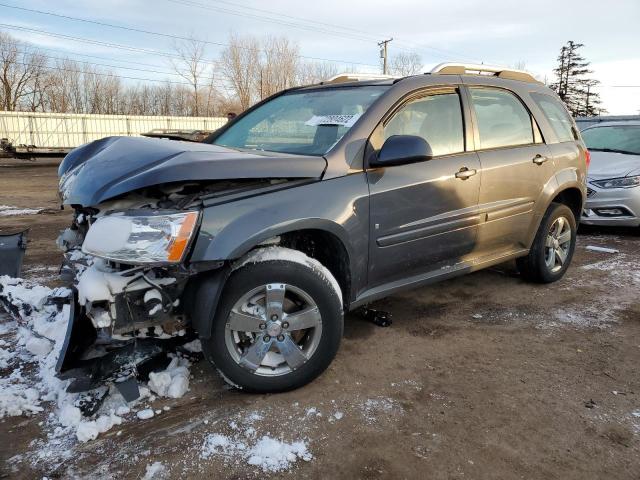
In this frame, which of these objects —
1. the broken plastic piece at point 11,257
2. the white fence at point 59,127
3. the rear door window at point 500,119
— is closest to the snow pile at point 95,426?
the broken plastic piece at point 11,257

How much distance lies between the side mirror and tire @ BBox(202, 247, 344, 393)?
2.55 feet

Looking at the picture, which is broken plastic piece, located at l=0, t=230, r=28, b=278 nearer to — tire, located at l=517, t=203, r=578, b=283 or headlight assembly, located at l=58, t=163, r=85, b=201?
headlight assembly, located at l=58, t=163, r=85, b=201

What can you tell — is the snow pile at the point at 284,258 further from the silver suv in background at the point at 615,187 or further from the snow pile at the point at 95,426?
the silver suv in background at the point at 615,187

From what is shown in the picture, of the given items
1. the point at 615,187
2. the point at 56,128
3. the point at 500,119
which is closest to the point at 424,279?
the point at 500,119

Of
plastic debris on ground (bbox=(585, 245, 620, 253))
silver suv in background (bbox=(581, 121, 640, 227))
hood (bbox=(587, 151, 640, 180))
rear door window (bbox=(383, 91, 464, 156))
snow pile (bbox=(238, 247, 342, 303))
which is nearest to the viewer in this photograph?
snow pile (bbox=(238, 247, 342, 303))

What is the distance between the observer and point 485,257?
388cm

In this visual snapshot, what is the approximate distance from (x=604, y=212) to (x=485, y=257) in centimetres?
423

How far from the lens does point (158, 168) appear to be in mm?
2365

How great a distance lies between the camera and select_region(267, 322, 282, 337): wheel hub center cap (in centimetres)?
263

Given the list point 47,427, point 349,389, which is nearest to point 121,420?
point 47,427

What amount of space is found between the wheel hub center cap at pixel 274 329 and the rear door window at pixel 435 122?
4.73 feet

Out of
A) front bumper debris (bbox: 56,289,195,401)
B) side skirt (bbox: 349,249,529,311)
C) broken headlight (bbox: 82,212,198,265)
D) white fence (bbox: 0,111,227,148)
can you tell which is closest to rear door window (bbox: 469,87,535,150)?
side skirt (bbox: 349,249,529,311)

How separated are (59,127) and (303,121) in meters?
26.7

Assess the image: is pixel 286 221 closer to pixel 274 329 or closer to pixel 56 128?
pixel 274 329
